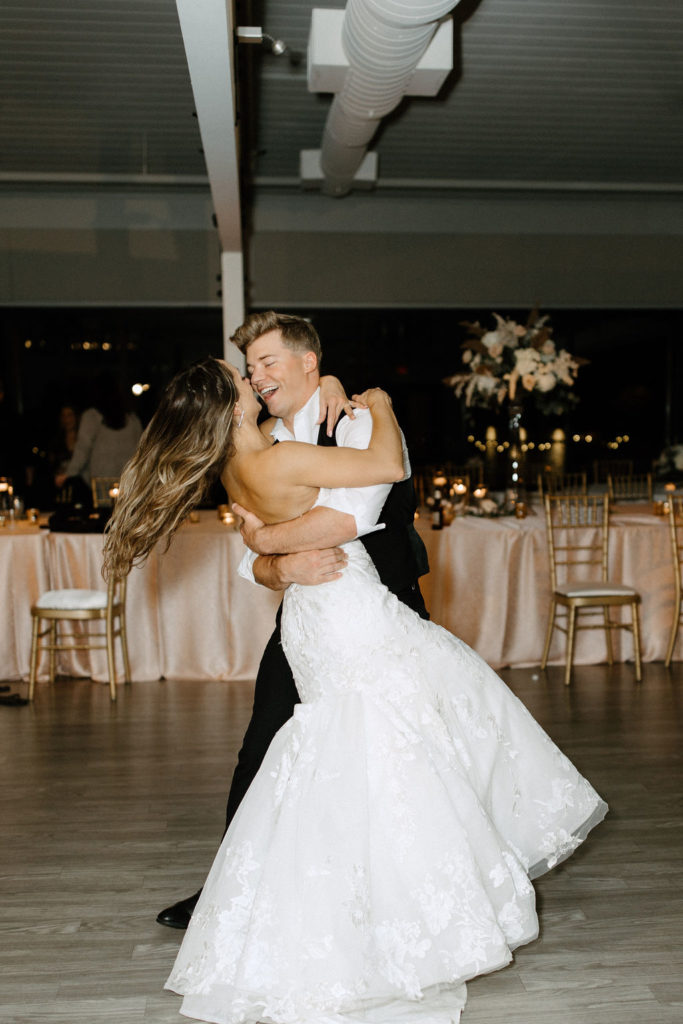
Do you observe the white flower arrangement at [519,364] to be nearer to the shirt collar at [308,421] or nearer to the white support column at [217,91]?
the white support column at [217,91]

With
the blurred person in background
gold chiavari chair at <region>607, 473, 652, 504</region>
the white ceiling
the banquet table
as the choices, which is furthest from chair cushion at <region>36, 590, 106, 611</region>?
gold chiavari chair at <region>607, 473, 652, 504</region>

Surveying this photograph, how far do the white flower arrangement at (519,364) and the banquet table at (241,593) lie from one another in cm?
79

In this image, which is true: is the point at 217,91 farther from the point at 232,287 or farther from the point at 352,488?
the point at 232,287

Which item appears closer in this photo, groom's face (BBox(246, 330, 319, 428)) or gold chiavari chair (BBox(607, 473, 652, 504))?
groom's face (BBox(246, 330, 319, 428))

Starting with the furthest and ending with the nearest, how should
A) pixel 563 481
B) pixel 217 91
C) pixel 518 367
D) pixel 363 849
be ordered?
pixel 563 481 → pixel 518 367 → pixel 217 91 → pixel 363 849

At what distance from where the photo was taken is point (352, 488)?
206 centimetres

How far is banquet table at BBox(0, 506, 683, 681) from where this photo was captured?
16.3ft

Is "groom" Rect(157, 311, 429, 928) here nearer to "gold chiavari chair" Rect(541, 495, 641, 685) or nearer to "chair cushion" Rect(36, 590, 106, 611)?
"chair cushion" Rect(36, 590, 106, 611)

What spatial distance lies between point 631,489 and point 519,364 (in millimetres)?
2884

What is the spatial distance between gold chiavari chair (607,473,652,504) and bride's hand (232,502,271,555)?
4620 millimetres

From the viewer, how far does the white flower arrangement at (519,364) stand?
5.35 metres

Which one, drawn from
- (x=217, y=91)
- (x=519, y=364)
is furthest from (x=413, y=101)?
(x=217, y=91)

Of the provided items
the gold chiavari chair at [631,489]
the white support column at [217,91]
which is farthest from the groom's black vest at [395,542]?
the gold chiavari chair at [631,489]

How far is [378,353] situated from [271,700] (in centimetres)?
701
